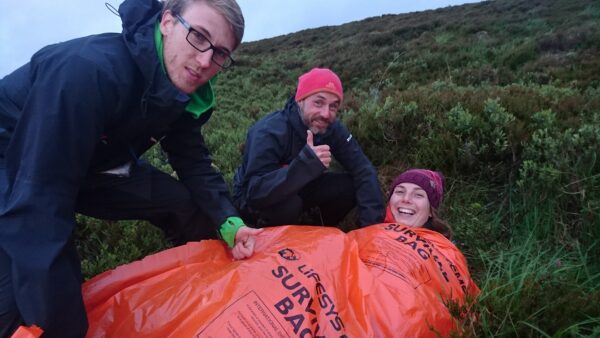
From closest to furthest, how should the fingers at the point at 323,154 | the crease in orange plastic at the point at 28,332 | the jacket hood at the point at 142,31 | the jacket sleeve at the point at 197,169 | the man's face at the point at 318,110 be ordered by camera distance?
the crease in orange plastic at the point at 28,332 < the jacket hood at the point at 142,31 < the jacket sleeve at the point at 197,169 < the fingers at the point at 323,154 < the man's face at the point at 318,110

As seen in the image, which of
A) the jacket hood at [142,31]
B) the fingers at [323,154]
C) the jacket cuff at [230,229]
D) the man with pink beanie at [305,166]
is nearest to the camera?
the jacket hood at [142,31]

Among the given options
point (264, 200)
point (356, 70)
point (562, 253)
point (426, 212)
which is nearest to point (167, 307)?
point (264, 200)

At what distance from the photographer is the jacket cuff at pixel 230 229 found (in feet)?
8.90

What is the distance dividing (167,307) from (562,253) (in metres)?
2.45

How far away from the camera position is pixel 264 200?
3.32m

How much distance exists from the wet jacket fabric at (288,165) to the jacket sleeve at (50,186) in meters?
1.50

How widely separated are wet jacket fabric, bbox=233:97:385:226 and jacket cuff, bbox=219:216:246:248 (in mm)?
543

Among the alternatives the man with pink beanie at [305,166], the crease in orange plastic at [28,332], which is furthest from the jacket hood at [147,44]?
the man with pink beanie at [305,166]

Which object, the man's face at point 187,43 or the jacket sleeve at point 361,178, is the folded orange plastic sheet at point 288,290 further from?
the man's face at point 187,43

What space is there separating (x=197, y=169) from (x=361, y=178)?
1452 millimetres

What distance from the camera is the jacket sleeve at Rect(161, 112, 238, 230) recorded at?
2.82m

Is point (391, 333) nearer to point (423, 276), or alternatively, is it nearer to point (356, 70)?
point (423, 276)

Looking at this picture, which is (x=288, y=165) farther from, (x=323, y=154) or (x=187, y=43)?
(x=187, y=43)

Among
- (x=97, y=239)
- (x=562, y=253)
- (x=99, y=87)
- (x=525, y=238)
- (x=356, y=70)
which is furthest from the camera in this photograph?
(x=356, y=70)
